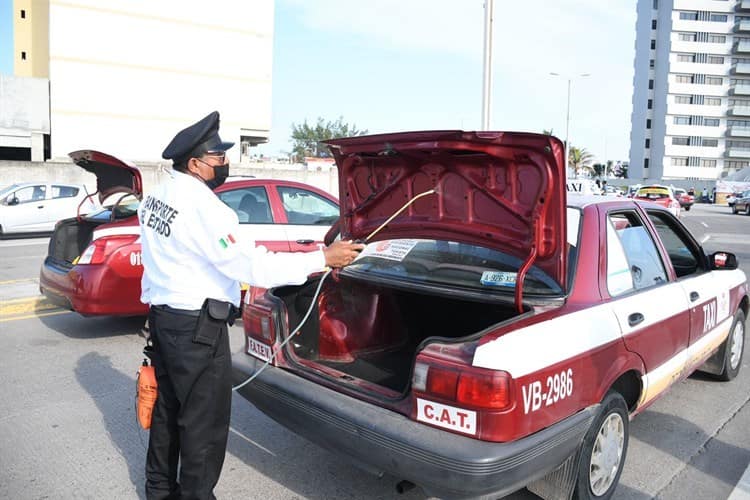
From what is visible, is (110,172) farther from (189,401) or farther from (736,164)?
(736,164)

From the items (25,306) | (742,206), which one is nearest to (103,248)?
(25,306)

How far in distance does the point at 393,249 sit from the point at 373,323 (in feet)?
1.77

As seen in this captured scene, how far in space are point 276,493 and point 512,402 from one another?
4.92ft

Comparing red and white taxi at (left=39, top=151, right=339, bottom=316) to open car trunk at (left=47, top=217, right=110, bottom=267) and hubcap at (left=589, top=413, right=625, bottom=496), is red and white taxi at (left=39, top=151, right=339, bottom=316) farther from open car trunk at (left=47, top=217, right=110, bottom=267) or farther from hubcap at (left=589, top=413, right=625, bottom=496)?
hubcap at (left=589, top=413, right=625, bottom=496)

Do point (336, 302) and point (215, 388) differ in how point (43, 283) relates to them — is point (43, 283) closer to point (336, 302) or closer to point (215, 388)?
point (336, 302)

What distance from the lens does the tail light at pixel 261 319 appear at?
11.6 ft

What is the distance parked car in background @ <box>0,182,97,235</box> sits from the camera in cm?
1509

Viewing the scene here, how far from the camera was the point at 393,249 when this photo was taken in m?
3.96

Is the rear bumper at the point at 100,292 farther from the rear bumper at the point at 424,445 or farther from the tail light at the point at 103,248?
the rear bumper at the point at 424,445

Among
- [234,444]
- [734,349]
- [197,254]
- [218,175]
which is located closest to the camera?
[197,254]

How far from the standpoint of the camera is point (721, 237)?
19.0 metres

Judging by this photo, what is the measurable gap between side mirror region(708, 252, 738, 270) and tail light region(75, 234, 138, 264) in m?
4.93

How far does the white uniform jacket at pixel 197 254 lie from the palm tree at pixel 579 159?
84351 millimetres

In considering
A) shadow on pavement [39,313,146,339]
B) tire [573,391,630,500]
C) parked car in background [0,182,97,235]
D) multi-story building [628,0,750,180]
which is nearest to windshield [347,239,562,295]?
tire [573,391,630,500]
